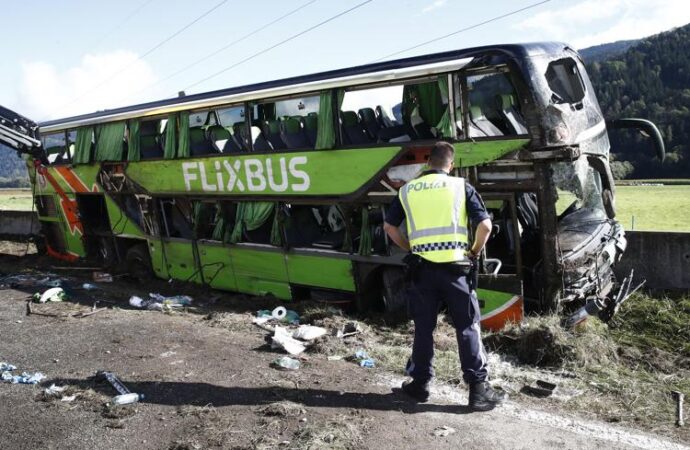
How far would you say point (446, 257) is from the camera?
14.4ft

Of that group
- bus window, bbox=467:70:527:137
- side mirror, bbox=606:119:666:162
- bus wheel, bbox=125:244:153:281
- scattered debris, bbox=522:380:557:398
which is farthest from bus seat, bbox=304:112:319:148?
bus wheel, bbox=125:244:153:281

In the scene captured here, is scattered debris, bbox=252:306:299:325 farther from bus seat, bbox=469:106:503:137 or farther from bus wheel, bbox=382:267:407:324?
bus seat, bbox=469:106:503:137

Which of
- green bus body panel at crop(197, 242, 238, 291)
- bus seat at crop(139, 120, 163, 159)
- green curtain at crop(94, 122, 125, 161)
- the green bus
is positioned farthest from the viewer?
green curtain at crop(94, 122, 125, 161)

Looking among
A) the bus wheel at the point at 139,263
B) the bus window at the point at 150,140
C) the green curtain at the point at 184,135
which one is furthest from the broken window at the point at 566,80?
the bus wheel at the point at 139,263

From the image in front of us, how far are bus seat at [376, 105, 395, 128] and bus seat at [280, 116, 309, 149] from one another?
3.48 feet

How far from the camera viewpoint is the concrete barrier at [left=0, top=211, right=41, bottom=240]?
18.9 m

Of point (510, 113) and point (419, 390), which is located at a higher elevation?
point (510, 113)

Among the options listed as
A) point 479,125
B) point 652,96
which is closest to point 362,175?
point 479,125

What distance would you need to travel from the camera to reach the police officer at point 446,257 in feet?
14.4

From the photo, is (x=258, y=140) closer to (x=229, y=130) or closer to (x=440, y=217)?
(x=229, y=130)

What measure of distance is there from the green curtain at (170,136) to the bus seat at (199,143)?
0.37 m

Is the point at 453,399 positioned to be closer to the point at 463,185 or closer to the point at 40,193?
the point at 463,185

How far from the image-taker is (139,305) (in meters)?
8.98

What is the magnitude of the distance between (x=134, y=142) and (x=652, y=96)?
60.6 metres
